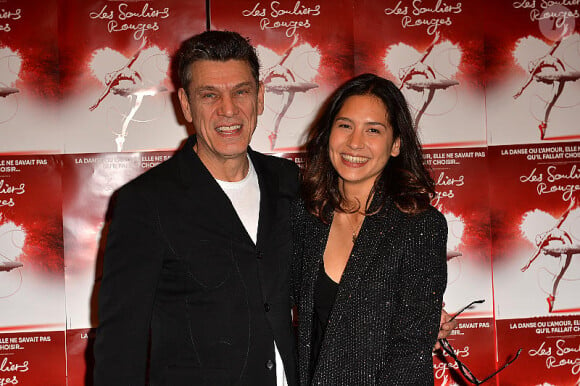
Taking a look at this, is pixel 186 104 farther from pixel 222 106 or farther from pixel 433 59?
pixel 433 59

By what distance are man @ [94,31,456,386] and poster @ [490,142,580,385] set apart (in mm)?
1548

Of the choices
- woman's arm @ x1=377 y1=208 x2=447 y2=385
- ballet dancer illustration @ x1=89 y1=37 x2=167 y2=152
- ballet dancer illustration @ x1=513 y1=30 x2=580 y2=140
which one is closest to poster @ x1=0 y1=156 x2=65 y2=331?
ballet dancer illustration @ x1=89 y1=37 x2=167 y2=152

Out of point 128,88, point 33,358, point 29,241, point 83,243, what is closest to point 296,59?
point 128,88

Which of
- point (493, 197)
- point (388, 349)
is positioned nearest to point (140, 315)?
point (388, 349)

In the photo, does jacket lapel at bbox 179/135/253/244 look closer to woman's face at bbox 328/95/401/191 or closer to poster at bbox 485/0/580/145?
woman's face at bbox 328/95/401/191

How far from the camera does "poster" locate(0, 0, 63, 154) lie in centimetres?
277

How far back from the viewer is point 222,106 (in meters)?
1.89

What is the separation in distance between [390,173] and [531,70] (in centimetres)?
149

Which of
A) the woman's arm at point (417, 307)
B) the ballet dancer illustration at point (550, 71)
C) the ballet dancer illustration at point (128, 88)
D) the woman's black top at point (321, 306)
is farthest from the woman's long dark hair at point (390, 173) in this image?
the ballet dancer illustration at point (550, 71)

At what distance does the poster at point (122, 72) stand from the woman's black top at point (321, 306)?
1.35m

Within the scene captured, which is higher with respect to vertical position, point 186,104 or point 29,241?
point 186,104

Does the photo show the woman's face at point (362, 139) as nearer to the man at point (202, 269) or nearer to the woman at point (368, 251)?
the woman at point (368, 251)

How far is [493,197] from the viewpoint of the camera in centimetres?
295

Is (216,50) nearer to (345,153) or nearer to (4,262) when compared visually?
(345,153)
